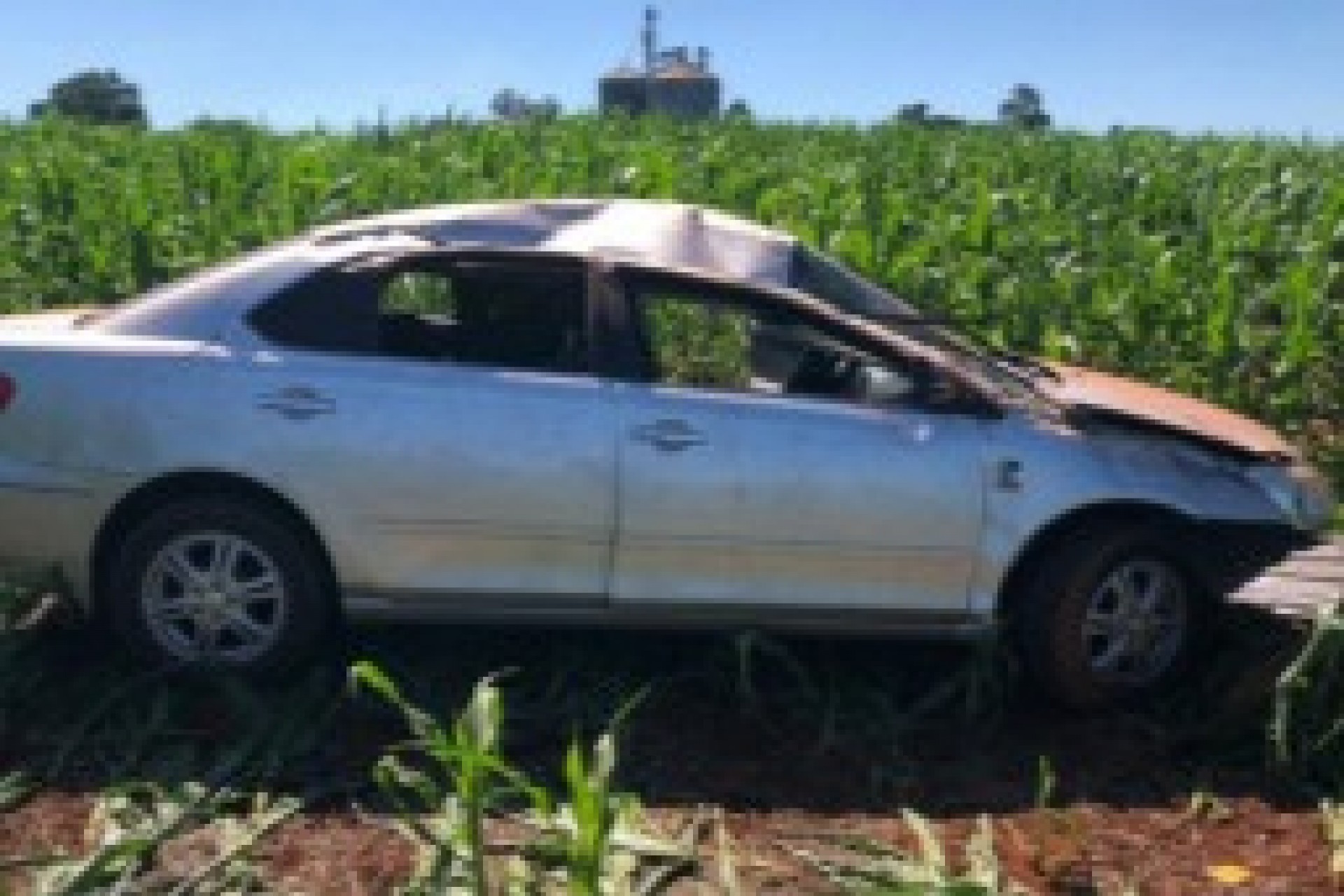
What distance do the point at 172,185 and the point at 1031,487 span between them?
1143 cm

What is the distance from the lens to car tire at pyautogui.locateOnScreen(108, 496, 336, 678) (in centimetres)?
638

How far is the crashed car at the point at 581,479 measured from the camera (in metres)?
6.32

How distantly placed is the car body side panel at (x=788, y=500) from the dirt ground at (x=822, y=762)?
1.01ft

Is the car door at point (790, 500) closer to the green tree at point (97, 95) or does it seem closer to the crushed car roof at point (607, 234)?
the crushed car roof at point (607, 234)

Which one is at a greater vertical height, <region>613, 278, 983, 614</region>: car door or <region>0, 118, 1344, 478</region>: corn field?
<region>0, 118, 1344, 478</region>: corn field

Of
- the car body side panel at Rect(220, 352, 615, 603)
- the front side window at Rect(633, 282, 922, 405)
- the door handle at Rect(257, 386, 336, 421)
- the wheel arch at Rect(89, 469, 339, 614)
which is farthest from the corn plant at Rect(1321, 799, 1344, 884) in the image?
the door handle at Rect(257, 386, 336, 421)

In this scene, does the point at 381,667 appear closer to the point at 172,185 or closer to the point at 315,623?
the point at 315,623

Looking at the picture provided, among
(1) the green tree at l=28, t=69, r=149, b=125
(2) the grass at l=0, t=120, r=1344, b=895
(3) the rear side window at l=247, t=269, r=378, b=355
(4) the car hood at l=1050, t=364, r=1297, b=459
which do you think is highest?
(1) the green tree at l=28, t=69, r=149, b=125

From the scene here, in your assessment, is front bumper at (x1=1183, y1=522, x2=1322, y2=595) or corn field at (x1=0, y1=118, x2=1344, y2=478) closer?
front bumper at (x1=1183, y1=522, x2=1322, y2=595)

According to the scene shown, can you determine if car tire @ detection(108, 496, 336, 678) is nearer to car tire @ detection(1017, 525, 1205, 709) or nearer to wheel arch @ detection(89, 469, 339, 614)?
wheel arch @ detection(89, 469, 339, 614)

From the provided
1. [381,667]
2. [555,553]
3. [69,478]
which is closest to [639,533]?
[555,553]

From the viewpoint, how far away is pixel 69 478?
642cm

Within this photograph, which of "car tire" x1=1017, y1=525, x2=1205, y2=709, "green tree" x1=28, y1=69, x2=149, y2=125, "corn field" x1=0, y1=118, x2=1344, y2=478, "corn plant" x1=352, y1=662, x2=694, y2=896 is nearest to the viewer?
"corn plant" x1=352, y1=662, x2=694, y2=896

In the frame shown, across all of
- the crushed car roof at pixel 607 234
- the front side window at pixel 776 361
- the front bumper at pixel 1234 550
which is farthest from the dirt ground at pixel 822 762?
the crushed car roof at pixel 607 234
